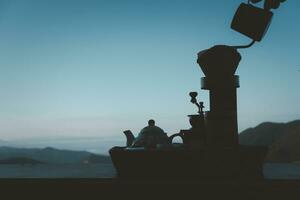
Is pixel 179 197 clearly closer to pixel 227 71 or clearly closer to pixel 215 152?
pixel 215 152

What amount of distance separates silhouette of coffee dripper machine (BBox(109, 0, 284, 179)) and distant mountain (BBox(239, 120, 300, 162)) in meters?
4.65

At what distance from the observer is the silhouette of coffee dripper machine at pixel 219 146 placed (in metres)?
1.28

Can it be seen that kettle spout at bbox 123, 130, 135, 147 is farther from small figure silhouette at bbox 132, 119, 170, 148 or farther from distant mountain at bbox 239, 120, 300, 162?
distant mountain at bbox 239, 120, 300, 162

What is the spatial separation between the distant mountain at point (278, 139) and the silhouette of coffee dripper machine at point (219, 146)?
4648 mm

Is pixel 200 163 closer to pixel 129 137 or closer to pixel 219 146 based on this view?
pixel 219 146

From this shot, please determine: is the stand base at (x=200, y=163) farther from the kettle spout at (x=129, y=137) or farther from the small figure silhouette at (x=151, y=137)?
the kettle spout at (x=129, y=137)

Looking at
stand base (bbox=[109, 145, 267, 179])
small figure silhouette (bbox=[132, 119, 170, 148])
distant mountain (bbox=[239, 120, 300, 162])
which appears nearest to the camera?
stand base (bbox=[109, 145, 267, 179])

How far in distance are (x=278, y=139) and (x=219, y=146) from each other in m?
8.99

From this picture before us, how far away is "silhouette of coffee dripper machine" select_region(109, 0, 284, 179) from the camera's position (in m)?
1.28

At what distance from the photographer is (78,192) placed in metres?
1.27

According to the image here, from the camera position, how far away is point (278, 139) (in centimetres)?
977

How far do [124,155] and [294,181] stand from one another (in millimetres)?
546

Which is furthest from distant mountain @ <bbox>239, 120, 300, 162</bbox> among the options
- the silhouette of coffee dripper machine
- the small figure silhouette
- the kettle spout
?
the silhouette of coffee dripper machine

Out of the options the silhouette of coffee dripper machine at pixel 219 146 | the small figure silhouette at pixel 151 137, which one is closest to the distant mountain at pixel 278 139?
the small figure silhouette at pixel 151 137
